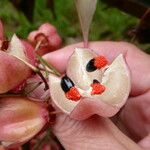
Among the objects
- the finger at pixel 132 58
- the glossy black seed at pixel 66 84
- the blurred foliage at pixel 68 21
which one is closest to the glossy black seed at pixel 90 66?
the glossy black seed at pixel 66 84

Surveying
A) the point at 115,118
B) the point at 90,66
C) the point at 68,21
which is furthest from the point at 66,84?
the point at 68,21

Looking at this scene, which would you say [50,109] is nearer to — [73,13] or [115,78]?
[115,78]

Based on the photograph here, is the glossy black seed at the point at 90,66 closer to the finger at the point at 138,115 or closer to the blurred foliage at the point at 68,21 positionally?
the finger at the point at 138,115

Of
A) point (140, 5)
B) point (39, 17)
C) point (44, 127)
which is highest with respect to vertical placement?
point (44, 127)

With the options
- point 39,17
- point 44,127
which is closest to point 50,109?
point 44,127

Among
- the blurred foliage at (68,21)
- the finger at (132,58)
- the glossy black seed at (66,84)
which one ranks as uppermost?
the glossy black seed at (66,84)

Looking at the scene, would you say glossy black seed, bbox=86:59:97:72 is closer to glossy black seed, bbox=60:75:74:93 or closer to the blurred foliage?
glossy black seed, bbox=60:75:74:93

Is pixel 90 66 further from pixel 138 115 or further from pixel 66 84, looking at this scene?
pixel 138 115
